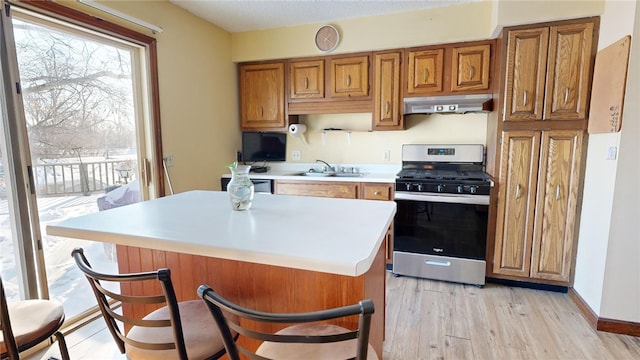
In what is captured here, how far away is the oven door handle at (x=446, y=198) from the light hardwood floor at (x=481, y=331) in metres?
0.74

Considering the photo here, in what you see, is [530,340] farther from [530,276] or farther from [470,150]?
[470,150]

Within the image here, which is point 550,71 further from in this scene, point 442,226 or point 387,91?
point 442,226

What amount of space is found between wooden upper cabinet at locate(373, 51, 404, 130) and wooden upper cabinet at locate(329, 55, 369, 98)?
0.10 meters

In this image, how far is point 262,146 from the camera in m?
3.80

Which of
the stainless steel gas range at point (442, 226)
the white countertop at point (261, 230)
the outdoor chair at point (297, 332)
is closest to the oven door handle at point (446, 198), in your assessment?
the stainless steel gas range at point (442, 226)

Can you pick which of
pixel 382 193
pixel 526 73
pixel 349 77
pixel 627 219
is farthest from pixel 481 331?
pixel 349 77

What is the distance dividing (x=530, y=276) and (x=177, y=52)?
3591 millimetres

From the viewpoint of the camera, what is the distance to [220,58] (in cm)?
348

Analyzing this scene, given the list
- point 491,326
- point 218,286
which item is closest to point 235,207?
point 218,286

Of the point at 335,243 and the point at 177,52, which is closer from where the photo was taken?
the point at 335,243

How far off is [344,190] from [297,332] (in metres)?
2.14

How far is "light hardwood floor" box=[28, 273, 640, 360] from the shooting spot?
1.92 metres

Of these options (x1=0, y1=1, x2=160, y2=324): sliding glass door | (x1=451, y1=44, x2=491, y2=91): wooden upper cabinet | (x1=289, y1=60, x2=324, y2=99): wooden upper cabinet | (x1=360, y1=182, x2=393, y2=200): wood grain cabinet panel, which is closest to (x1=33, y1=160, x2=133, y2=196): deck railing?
(x1=0, y1=1, x2=160, y2=324): sliding glass door

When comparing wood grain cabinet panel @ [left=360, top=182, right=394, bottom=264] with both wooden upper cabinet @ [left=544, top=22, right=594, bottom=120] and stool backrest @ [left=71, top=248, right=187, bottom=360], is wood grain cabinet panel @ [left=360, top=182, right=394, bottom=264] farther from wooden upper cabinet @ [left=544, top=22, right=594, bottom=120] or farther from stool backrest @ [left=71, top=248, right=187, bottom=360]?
stool backrest @ [left=71, top=248, right=187, bottom=360]
